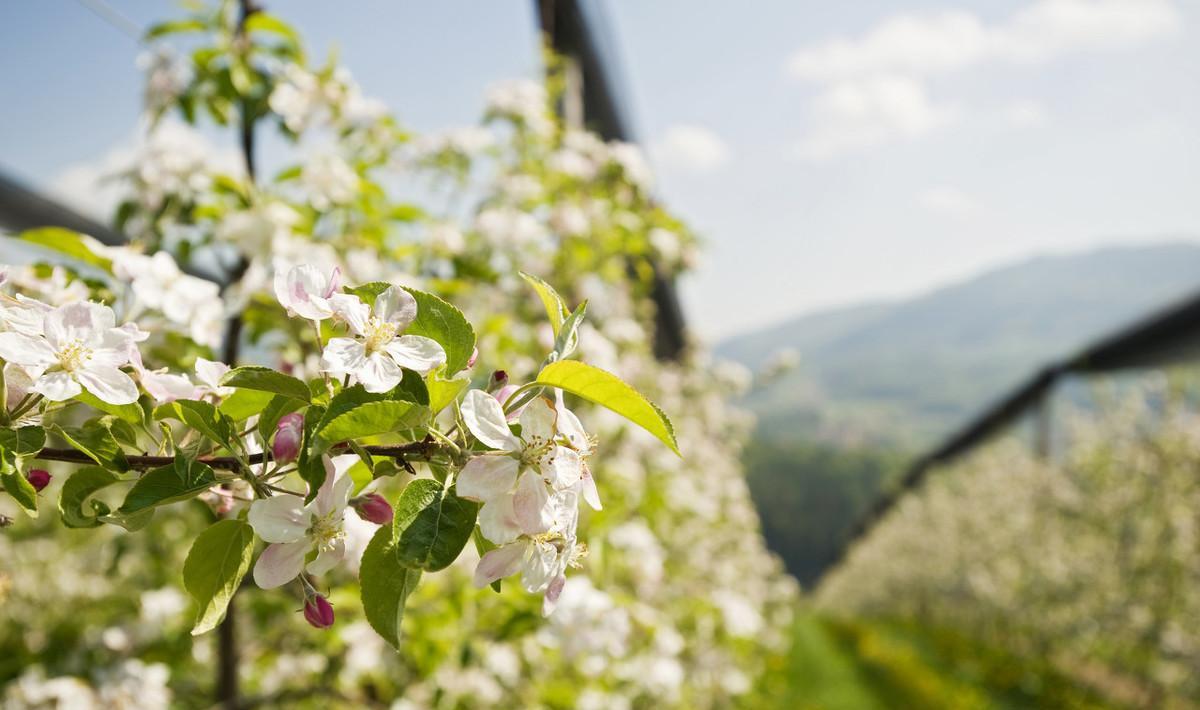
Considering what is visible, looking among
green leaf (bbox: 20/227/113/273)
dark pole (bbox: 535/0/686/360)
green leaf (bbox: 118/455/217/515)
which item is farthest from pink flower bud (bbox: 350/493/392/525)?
dark pole (bbox: 535/0/686/360)

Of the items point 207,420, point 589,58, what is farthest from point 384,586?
point 589,58

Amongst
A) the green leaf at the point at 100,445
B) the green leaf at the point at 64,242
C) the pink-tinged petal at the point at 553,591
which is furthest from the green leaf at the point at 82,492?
the green leaf at the point at 64,242

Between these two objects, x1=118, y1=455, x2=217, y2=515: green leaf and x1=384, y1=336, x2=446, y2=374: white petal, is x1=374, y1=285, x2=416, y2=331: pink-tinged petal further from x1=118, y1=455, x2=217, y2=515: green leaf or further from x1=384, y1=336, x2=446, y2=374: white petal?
x1=118, y1=455, x2=217, y2=515: green leaf

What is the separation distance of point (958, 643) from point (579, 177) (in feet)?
37.9

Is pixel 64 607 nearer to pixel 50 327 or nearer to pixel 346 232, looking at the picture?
pixel 346 232

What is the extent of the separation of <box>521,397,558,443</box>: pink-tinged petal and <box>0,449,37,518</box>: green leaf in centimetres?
31

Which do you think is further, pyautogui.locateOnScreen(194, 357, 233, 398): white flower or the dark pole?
the dark pole

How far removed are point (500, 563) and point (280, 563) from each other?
16 cm

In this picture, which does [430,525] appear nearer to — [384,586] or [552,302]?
[384,586]

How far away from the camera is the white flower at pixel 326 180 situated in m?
1.61

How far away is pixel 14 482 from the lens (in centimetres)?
52

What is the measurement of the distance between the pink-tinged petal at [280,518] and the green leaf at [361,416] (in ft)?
0.26

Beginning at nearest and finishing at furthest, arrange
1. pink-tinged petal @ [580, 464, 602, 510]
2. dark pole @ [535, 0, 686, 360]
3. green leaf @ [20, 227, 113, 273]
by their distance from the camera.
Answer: pink-tinged petal @ [580, 464, 602, 510] → green leaf @ [20, 227, 113, 273] → dark pole @ [535, 0, 686, 360]

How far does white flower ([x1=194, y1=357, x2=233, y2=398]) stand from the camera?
598 millimetres
